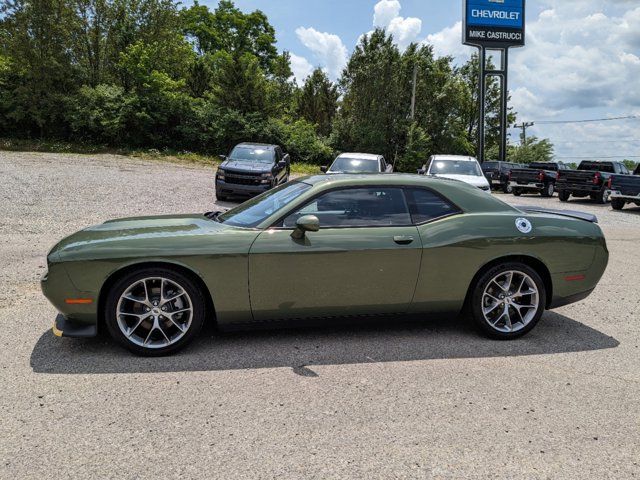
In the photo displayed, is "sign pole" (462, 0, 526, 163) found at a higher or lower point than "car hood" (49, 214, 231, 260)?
higher

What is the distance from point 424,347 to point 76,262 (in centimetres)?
283

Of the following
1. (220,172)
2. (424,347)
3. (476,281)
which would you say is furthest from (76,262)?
(220,172)

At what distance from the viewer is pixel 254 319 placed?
4.02 meters

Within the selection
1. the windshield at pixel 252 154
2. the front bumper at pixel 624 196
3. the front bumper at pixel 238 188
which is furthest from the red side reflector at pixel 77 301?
the front bumper at pixel 624 196

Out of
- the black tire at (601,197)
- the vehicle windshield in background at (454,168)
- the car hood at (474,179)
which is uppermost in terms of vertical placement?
the vehicle windshield in background at (454,168)

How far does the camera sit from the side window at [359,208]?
4.18 meters

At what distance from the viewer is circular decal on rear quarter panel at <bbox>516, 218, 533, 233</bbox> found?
4.39 metres

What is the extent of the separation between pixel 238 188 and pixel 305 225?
10.4 meters

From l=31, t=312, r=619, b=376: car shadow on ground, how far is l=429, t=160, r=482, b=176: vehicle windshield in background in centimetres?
984

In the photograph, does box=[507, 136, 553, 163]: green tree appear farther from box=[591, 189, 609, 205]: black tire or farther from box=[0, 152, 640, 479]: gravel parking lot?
box=[0, 152, 640, 479]: gravel parking lot

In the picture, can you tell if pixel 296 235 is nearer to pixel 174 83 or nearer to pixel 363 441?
pixel 363 441

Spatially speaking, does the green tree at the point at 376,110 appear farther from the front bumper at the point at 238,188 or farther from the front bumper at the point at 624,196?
the front bumper at the point at 238,188

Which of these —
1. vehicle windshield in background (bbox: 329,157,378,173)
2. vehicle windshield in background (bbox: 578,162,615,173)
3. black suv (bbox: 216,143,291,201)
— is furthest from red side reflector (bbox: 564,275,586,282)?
vehicle windshield in background (bbox: 578,162,615,173)

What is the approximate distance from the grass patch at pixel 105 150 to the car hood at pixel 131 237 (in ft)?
75.7
